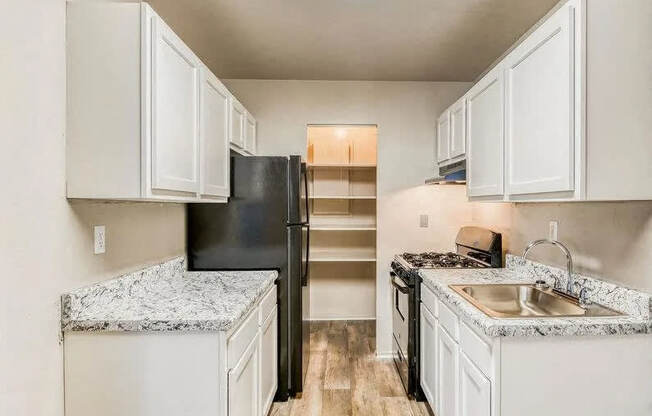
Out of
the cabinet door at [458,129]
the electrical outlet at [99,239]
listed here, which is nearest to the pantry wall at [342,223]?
the cabinet door at [458,129]

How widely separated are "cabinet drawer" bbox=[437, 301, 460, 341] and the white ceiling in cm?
171

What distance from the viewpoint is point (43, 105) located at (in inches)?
54.7

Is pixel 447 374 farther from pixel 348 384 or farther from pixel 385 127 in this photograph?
pixel 385 127

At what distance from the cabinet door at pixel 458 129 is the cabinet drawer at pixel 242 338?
1794 mm

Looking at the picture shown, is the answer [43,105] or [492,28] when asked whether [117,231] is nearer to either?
[43,105]

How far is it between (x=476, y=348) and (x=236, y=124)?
207 centimetres

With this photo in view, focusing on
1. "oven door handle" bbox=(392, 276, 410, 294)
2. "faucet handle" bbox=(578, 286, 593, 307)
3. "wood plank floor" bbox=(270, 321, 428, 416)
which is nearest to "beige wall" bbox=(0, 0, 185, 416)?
"wood plank floor" bbox=(270, 321, 428, 416)

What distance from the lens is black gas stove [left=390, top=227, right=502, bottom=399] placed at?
259 centimetres

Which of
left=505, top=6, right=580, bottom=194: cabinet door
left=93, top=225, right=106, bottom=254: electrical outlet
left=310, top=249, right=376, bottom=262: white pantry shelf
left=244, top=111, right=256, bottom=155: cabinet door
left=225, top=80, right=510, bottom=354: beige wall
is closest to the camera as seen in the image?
left=505, top=6, right=580, bottom=194: cabinet door

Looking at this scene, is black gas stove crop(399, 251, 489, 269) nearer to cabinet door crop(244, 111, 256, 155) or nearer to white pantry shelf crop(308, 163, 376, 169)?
white pantry shelf crop(308, 163, 376, 169)

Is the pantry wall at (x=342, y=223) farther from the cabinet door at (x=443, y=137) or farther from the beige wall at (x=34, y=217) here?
the beige wall at (x=34, y=217)

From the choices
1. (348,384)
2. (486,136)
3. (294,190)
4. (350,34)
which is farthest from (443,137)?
(348,384)

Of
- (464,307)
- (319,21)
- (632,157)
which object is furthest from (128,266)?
(632,157)

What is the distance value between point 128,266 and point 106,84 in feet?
2.95
